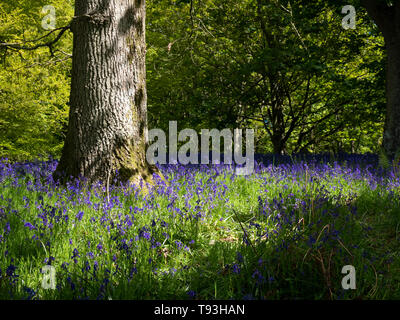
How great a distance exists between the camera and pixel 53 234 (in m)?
2.66

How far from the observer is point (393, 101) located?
6949 millimetres

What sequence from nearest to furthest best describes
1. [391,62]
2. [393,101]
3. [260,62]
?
[393,101] < [391,62] < [260,62]

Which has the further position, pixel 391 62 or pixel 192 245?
pixel 391 62

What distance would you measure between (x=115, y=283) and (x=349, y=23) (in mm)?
10404

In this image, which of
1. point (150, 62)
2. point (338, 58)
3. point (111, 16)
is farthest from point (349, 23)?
point (111, 16)

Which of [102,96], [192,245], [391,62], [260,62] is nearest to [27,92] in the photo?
[260,62]

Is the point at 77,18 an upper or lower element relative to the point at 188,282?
upper

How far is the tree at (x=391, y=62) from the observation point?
269 inches

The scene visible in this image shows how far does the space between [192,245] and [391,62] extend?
21.2 ft

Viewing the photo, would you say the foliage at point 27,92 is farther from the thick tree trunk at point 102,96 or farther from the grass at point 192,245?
the grass at point 192,245

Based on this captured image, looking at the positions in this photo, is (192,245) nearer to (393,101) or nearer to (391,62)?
(393,101)

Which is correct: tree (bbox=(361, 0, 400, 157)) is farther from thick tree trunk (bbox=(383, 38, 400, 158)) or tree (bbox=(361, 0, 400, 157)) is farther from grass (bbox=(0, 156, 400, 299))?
grass (bbox=(0, 156, 400, 299))

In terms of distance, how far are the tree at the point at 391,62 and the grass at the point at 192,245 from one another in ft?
9.67
